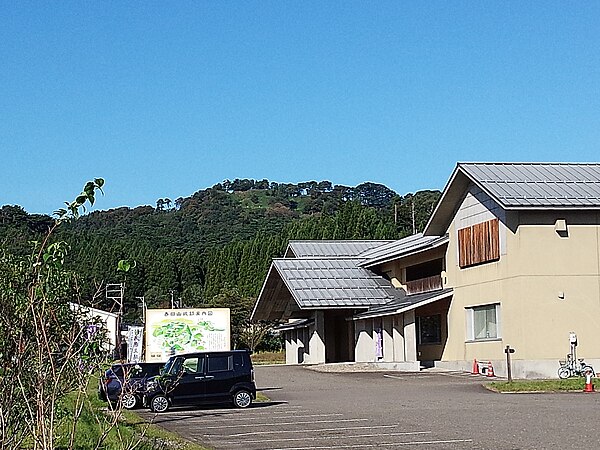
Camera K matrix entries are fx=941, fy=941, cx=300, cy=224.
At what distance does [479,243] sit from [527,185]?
301 cm

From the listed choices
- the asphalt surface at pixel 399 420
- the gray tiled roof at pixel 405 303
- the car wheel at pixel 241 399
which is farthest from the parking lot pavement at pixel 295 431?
the gray tiled roof at pixel 405 303

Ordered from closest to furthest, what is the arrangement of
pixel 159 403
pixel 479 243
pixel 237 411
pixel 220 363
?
pixel 237 411 → pixel 159 403 → pixel 220 363 → pixel 479 243

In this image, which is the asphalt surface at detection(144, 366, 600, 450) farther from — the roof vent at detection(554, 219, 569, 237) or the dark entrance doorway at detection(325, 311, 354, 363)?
the dark entrance doorway at detection(325, 311, 354, 363)

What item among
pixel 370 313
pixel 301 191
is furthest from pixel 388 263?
pixel 301 191

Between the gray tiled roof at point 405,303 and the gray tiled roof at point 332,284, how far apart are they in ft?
2.57

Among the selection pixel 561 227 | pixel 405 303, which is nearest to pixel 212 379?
pixel 561 227

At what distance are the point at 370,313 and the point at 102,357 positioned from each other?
33.8 m

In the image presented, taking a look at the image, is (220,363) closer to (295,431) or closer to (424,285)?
(295,431)

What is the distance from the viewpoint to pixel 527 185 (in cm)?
3269

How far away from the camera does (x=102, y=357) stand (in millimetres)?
7254

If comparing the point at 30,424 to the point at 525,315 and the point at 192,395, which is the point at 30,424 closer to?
the point at 192,395

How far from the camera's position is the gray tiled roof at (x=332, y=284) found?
4216 centimetres

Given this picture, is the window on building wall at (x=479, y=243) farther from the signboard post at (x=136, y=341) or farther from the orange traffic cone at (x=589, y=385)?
the signboard post at (x=136, y=341)

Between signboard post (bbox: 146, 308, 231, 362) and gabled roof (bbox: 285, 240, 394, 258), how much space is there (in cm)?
2616
